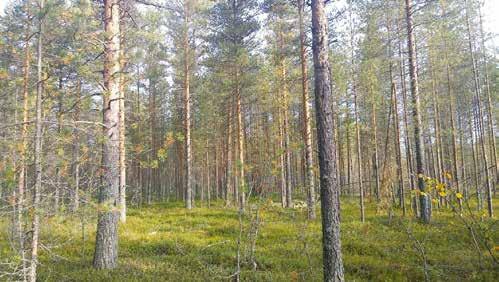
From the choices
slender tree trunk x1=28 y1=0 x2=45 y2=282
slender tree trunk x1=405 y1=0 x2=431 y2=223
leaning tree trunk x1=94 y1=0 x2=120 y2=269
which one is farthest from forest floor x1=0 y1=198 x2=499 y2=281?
slender tree trunk x1=405 y1=0 x2=431 y2=223

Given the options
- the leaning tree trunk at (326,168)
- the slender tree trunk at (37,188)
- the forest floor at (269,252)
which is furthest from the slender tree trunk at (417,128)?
the slender tree trunk at (37,188)

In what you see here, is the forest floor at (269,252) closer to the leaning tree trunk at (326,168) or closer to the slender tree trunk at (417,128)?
the slender tree trunk at (417,128)

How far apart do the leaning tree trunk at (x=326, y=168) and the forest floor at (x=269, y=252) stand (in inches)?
45.6

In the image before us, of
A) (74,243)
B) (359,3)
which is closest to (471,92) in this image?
(359,3)

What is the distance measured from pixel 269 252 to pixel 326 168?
4.86m

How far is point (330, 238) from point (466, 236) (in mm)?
7778

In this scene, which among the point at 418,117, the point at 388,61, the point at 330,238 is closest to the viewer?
the point at 330,238

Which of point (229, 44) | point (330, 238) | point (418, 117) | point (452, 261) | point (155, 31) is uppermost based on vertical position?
point (229, 44)

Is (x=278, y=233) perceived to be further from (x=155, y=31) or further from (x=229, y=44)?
(x=229, y=44)

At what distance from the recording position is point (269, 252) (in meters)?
9.59

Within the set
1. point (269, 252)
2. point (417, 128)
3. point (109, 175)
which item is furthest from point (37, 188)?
point (417, 128)

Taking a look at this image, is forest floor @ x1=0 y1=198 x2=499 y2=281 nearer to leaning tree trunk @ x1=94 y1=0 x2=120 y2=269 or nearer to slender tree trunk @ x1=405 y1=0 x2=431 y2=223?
leaning tree trunk @ x1=94 y1=0 x2=120 y2=269

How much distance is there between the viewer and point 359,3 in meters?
18.2

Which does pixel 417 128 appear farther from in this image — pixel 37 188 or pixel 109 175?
pixel 37 188
